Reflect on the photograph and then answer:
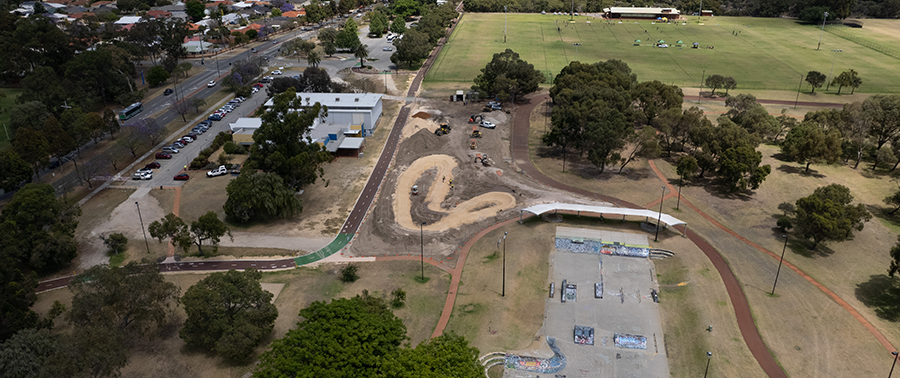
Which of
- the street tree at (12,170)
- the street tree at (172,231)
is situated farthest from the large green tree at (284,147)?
the street tree at (12,170)

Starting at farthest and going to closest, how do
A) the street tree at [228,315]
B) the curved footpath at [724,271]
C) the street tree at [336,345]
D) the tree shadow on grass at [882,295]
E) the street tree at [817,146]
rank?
the street tree at [817,146], the tree shadow on grass at [882,295], the curved footpath at [724,271], the street tree at [228,315], the street tree at [336,345]

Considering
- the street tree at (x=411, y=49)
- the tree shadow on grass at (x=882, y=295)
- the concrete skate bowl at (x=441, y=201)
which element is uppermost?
the street tree at (x=411, y=49)

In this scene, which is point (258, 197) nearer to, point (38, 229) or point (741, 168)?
point (38, 229)

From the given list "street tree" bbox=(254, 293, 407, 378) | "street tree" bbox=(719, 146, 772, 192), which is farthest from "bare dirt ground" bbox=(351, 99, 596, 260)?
"street tree" bbox=(719, 146, 772, 192)

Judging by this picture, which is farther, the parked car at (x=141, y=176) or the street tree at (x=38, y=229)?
the parked car at (x=141, y=176)

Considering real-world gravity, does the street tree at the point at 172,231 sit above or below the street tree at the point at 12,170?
below

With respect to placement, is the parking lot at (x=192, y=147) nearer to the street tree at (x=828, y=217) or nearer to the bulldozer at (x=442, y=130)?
the bulldozer at (x=442, y=130)

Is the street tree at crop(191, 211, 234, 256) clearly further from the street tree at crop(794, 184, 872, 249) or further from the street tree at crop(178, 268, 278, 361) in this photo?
the street tree at crop(794, 184, 872, 249)
